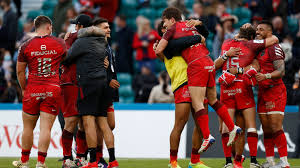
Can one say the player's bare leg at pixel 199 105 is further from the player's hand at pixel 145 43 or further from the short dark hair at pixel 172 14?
the player's hand at pixel 145 43

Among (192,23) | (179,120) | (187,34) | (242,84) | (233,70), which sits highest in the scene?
(192,23)

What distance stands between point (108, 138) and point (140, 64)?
831 cm

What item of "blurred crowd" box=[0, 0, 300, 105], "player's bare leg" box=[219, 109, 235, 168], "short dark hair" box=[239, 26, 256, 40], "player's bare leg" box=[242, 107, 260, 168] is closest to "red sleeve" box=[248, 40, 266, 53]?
"short dark hair" box=[239, 26, 256, 40]

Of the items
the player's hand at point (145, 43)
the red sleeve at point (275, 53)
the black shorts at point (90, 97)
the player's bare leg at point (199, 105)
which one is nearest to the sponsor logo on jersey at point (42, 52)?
the black shorts at point (90, 97)

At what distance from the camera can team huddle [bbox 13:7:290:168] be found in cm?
935

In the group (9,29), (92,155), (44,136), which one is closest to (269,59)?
(92,155)

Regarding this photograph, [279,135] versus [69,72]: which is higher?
[69,72]

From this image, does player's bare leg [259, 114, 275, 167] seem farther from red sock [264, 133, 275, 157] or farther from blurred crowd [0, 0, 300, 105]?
blurred crowd [0, 0, 300, 105]

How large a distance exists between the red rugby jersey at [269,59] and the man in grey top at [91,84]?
9.50 feet

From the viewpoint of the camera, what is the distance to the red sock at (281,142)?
397 inches

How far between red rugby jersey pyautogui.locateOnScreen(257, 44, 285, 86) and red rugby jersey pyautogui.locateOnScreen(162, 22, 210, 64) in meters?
1.51

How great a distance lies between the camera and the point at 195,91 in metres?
9.23

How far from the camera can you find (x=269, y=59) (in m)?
10.4

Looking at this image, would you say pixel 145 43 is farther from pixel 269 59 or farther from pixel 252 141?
pixel 252 141
